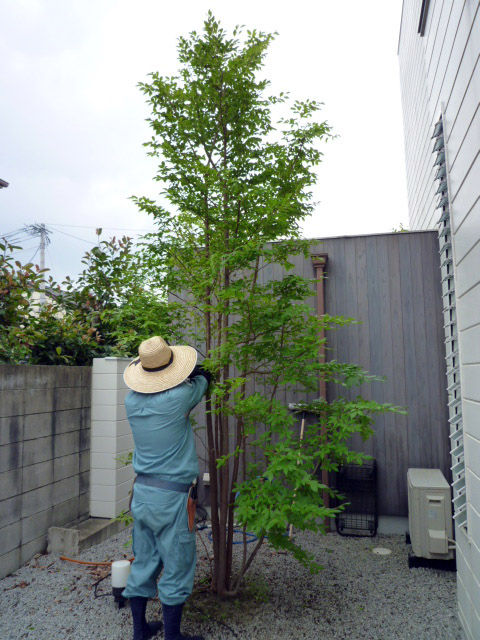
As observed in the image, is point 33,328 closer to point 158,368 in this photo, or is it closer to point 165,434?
point 158,368

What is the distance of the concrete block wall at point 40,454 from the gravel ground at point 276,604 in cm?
27

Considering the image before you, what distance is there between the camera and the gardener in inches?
83.3

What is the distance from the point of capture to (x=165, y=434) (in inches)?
88.0

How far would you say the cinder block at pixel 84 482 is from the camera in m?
3.81

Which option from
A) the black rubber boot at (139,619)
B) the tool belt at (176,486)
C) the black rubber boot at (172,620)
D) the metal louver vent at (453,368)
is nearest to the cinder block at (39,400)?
the tool belt at (176,486)

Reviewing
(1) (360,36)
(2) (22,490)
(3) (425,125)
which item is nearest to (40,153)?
(1) (360,36)

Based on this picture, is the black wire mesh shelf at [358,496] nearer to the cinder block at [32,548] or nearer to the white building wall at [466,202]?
the white building wall at [466,202]

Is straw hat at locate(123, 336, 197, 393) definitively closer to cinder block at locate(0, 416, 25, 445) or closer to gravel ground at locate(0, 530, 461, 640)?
gravel ground at locate(0, 530, 461, 640)

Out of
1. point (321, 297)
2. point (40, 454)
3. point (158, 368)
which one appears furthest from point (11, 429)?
point (321, 297)

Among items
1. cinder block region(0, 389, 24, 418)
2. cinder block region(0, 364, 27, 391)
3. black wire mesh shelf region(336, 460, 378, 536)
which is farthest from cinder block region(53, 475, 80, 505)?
black wire mesh shelf region(336, 460, 378, 536)

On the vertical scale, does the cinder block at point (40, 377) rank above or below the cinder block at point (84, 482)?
above

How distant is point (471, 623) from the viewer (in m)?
2.03

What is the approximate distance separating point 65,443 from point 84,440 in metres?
0.28

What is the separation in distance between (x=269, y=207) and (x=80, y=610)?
2598 millimetres
